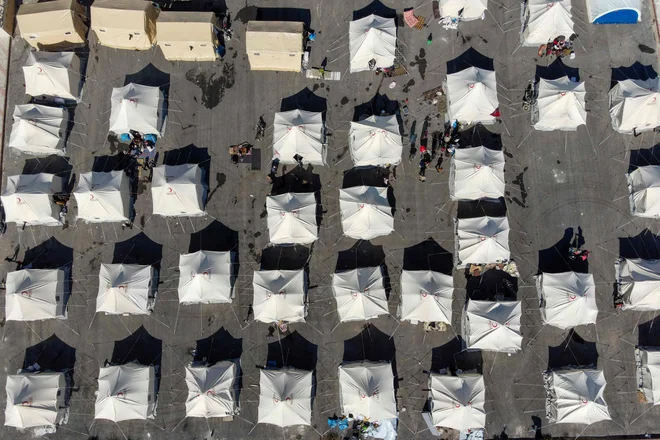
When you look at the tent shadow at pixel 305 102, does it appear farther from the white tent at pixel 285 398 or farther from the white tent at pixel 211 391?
the white tent at pixel 211 391

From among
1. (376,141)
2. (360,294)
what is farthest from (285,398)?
(376,141)

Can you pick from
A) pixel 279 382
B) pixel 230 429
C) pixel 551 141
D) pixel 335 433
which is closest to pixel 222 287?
pixel 279 382

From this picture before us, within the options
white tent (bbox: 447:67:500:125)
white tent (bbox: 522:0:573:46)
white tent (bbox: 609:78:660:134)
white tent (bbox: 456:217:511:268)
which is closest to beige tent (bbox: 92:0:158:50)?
white tent (bbox: 447:67:500:125)

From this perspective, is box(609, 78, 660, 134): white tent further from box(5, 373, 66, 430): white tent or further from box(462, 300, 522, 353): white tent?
box(5, 373, 66, 430): white tent

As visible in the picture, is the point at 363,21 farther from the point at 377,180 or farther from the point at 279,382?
the point at 279,382

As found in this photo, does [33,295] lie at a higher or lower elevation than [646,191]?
lower

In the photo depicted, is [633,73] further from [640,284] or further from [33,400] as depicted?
[33,400]

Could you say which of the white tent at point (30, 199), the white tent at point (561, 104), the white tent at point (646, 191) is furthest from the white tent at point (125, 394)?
the white tent at point (646, 191)
